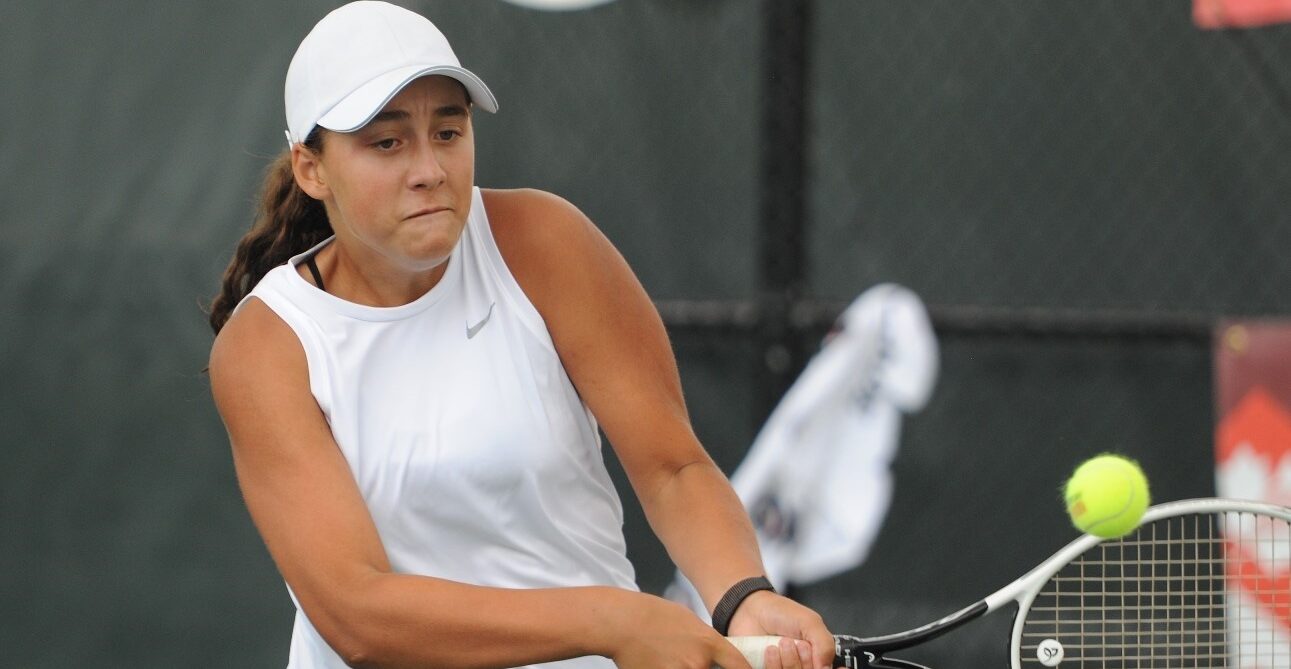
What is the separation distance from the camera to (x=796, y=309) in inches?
140

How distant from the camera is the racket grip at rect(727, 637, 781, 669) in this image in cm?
186

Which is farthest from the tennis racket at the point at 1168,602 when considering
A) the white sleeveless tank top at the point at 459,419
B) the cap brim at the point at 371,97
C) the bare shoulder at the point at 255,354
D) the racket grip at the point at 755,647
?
the cap brim at the point at 371,97

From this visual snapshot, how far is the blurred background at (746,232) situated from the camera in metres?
3.47

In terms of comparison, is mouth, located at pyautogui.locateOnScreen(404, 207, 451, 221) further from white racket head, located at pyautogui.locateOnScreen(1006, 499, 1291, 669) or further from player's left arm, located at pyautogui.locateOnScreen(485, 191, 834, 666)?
white racket head, located at pyautogui.locateOnScreen(1006, 499, 1291, 669)

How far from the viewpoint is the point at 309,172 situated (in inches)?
80.7

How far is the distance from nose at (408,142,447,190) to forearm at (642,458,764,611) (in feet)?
1.60

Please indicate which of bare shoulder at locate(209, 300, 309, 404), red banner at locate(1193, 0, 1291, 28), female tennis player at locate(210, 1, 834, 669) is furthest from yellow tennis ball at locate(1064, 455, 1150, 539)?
red banner at locate(1193, 0, 1291, 28)

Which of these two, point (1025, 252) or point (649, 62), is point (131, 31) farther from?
point (1025, 252)

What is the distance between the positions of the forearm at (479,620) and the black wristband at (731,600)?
155mm

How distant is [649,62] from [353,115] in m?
1.83

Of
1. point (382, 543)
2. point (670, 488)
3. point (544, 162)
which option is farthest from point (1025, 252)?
point (382, 543)

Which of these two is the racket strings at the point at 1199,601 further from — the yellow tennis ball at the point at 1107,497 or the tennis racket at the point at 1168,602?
the yellow tennis ball at the point at 1107,497

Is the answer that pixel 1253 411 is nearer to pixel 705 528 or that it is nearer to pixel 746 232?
pixel 746 232

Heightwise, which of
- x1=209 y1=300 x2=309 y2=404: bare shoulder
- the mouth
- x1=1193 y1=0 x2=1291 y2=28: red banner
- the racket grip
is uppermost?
x1=1193 y1=0 x2=1291 y2=28: red banner
